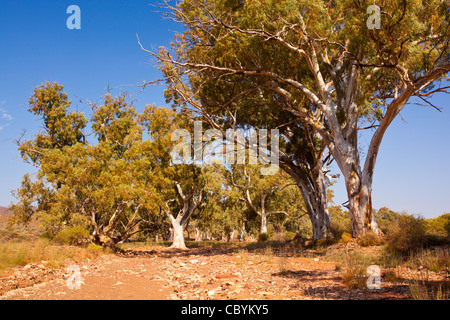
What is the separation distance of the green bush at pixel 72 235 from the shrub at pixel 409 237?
11.1 meters

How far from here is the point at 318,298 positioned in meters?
4.58

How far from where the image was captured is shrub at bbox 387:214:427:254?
330 inches

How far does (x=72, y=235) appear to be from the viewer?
481 inches

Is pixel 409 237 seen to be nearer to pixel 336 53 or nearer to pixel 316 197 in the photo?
pixel 316 197

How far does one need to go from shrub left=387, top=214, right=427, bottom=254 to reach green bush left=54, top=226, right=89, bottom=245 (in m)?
11.1

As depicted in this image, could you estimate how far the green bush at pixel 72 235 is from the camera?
12188 millimetres

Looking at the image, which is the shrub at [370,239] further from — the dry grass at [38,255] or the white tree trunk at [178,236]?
the white tree trunk at [178,236]

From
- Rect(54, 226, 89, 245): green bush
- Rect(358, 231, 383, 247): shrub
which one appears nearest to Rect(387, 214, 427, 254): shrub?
Rect(358, 231, 383, 247): shrub

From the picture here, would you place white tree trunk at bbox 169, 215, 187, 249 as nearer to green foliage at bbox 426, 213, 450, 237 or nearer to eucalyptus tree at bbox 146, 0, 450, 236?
eucalyptus tree at bbox 146, 0, 450, 236

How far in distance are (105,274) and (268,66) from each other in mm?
9753

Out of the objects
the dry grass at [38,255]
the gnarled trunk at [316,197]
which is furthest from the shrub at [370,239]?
the dry grass at [38,255]

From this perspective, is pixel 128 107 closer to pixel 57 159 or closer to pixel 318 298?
pixel 57 159

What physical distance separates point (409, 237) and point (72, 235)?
11.8 metres

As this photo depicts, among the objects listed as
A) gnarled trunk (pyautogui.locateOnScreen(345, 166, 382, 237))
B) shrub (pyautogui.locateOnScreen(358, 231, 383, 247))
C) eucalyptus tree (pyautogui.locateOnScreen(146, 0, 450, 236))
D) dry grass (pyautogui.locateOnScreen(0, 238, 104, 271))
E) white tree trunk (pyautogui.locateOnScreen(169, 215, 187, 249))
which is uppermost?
eucalyptus tree (pyautogui.locateOnScreen(146, 0, 450, 236))
